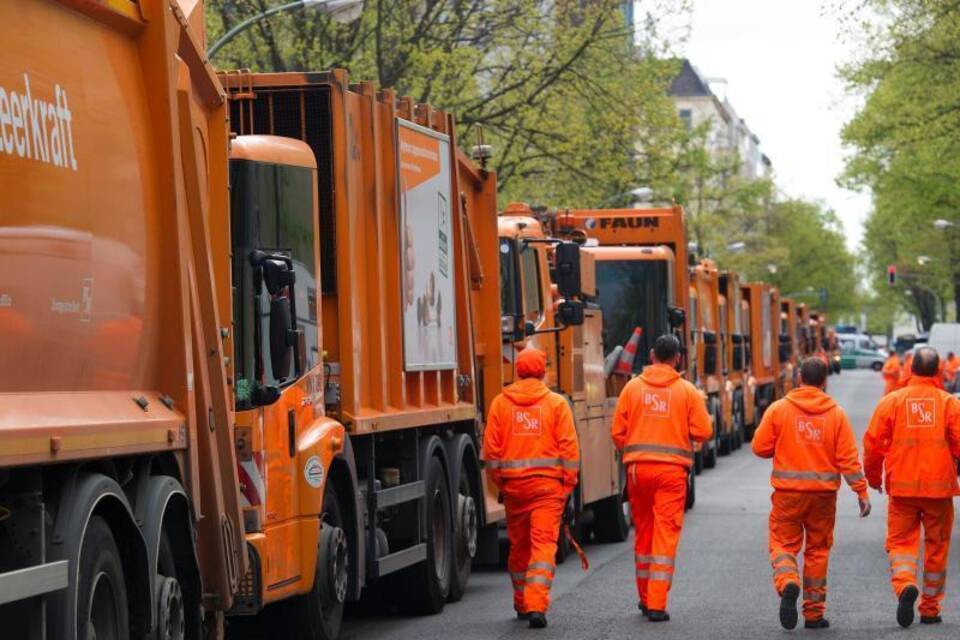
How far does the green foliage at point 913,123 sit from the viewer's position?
39.1m

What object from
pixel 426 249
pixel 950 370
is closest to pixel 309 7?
pixel 950 370

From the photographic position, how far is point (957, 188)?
2146 inches

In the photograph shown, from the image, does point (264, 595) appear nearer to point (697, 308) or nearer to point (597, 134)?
point (697, 308)

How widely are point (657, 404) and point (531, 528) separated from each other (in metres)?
1.04

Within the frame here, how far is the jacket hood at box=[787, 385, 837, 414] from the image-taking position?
1171cm

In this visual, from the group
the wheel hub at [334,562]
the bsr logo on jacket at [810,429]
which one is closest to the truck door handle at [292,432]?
the wheel hub at [334,562]

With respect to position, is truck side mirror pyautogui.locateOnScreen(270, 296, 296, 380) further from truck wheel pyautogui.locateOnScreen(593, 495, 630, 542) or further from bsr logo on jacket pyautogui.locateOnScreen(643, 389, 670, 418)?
truck wheel pyautogui.locateOnScreen(593, 495, 630, 542)

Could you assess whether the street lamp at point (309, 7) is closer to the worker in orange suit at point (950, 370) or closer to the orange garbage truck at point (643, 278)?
the orange garbage truck at point (643, 278)

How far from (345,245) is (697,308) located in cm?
1998

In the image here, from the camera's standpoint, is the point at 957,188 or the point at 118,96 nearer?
the point at 118,96

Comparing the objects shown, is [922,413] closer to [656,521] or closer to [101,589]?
[656,521]

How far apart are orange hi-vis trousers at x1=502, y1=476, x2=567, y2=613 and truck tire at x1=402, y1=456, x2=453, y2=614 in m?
0.50

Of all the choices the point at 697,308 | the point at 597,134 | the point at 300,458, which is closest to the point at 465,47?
the point at 597,134

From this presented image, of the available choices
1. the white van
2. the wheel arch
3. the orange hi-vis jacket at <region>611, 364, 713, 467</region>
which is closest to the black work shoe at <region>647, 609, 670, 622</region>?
the orange hi-vis jacket at <region>611, 364, 713, 467</region>
